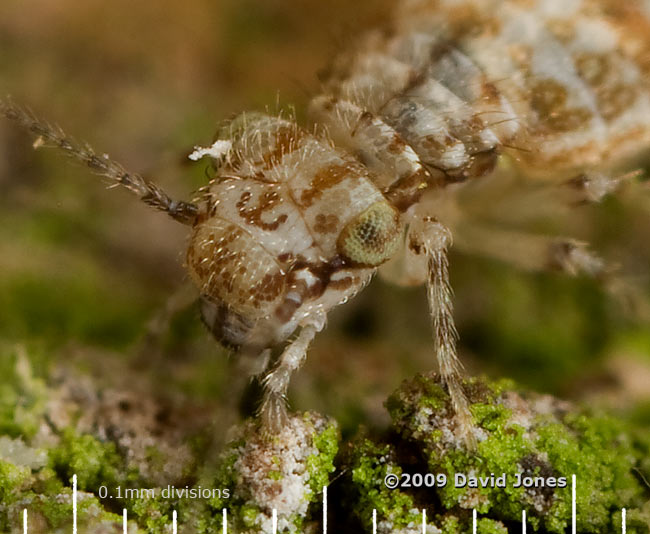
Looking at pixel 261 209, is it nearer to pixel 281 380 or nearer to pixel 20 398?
pixel 281 380

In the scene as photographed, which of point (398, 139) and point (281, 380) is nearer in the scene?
point (281, 380)

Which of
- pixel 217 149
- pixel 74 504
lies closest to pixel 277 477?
pixel 74 504

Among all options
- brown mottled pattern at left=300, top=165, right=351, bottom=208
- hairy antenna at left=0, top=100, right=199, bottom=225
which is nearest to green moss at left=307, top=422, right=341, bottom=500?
brown mottled pattern at left=300, top=165, right=351, bottom=208

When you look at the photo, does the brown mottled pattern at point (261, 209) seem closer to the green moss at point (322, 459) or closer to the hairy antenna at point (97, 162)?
the hairy antenna at point (97, 162)

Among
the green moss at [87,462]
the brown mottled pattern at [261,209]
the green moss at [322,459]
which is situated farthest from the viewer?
the brown mottled pattern at [261,209]

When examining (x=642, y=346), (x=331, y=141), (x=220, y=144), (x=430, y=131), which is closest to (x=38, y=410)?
(x=220, y=144)

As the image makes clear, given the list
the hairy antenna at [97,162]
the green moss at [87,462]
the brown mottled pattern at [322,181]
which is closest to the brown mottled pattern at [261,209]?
the brown mottled pattern at [322,181]

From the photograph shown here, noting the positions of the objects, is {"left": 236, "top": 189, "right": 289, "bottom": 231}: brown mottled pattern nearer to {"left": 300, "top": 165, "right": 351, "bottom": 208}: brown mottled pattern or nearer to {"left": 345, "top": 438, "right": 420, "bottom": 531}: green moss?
{"left": 300, "top": 165, "right": 351, "bottom": 208}: brown mottled pattern

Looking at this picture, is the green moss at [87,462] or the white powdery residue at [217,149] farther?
the white powdery residue at [217,149]
